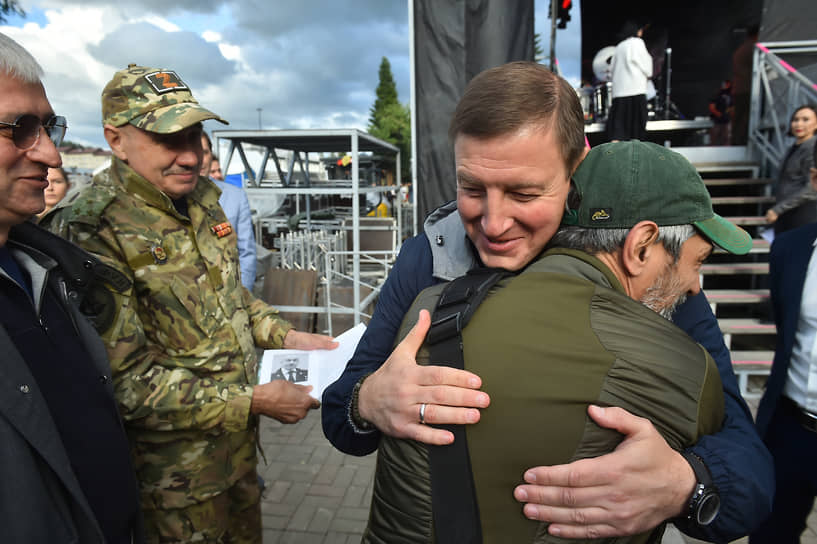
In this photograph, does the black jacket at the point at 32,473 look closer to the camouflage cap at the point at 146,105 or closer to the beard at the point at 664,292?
the camouflage cap at the point at 146,105

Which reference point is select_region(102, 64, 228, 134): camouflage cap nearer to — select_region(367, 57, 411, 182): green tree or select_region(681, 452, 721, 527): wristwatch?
select_region(681, 452, 721, 527): wristwatch

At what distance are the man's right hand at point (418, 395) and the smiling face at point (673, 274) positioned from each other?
0.54 meters

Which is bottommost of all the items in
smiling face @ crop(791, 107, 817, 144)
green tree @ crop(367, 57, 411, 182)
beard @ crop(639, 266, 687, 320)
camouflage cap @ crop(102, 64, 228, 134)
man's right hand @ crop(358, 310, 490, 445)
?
man's right hand @ crop(358, 310, 490, 445)

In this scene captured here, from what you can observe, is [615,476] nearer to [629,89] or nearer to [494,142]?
[494,142]

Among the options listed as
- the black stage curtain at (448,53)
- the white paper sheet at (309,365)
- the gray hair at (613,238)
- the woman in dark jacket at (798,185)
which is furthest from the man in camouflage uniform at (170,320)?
the woman in dark jacket at (798,185)

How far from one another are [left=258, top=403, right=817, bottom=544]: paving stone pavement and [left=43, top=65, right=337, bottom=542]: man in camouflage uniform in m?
1.28

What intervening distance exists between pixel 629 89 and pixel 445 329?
6.68 metres

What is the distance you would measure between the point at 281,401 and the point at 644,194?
4.77 feet

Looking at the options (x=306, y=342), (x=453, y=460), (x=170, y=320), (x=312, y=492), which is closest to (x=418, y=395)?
(x=453, y=460)

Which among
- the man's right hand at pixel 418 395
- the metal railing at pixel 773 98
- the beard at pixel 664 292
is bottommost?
the man's right hand at pixel 418 395

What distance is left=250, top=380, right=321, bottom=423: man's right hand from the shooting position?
1828 mm

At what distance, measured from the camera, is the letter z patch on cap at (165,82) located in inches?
74.1

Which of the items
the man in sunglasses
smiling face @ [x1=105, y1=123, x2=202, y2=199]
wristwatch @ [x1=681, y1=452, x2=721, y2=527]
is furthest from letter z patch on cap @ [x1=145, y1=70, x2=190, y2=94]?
wristwatch @ [x1=681, y1=452, x2=721, y2=527]

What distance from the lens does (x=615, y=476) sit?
81 centimetres
